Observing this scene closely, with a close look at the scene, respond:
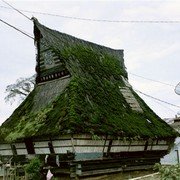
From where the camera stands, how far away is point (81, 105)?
1596 cm

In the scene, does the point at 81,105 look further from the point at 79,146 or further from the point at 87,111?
the point at 79,146

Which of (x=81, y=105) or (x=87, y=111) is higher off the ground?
(x=81, y=105)

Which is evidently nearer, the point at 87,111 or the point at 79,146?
the point at 79,146

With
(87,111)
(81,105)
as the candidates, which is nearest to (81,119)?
(87,111)

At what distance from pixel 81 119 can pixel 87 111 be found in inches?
36.6

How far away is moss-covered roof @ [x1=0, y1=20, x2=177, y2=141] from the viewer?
15430 millimetres

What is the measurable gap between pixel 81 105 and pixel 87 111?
0.37m

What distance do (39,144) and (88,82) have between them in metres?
4.14

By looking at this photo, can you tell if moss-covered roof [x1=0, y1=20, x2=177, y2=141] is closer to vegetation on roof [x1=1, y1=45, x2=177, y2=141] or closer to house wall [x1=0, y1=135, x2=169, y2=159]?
vegetation on roof [x1=1, y1=45, x2=177, y2=141]

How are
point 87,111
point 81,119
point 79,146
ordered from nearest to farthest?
point 79,146 < point 81,119 < point 87,111

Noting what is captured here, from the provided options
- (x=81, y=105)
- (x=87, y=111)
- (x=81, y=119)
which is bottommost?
(x=81, y=119)

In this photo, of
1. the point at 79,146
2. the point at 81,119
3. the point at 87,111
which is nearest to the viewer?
the point at 79,146

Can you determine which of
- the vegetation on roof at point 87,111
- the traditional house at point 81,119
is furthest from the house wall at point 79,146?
the vegetation on roof at point 87,111

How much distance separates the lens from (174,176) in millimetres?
8109
